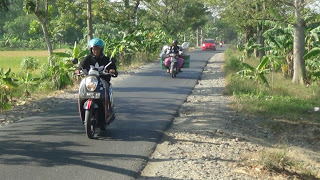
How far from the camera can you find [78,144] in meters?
7.08

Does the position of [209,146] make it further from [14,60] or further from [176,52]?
[14,60]

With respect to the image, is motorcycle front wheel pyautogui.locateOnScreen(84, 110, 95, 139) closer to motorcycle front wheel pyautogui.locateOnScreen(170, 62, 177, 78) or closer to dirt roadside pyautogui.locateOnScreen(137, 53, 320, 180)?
dirt roadside pyautogui.locateOnScreen(137, 53, 320, 180)

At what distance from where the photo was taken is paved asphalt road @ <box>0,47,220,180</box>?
5691 millimetres

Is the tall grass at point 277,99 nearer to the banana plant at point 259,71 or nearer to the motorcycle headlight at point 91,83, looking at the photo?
the banana plant at point 259,71

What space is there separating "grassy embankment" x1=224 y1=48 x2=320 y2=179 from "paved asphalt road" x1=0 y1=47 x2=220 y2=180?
181 cm

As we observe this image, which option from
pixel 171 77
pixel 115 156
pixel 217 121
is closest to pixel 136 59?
pixel 171 77

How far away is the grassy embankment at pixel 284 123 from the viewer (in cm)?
636

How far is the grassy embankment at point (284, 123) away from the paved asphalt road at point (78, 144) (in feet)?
5.95

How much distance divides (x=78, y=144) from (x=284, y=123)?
211 inches

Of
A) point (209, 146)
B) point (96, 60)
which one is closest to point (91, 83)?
point (96, 60)

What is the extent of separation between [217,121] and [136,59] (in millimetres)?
19102

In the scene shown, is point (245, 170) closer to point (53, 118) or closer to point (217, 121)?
point (217, 121)

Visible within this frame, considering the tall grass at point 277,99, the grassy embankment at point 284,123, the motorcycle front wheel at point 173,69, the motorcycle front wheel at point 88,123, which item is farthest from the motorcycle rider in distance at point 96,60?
the motorcycle front wheel at point 173,69

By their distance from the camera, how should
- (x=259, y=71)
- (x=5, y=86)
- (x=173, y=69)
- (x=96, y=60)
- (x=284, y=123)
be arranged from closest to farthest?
1. (x=96, y=60)
2. (x=284, y=123)
3. (x=5, y=86)
4. (x=259, y=71)
5. (x=173, y=69)
